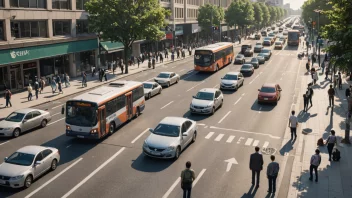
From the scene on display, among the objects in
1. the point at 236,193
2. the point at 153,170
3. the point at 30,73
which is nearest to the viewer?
the point at 236,193

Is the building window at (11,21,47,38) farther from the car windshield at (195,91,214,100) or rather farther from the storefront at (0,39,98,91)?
Result: the car windshield at (195,91,214,100)

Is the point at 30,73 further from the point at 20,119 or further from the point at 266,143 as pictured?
the point at 266,143

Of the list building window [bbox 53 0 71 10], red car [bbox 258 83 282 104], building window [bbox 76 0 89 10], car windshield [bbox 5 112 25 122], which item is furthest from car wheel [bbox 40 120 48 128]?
building window [bbox 76 0 89 10]

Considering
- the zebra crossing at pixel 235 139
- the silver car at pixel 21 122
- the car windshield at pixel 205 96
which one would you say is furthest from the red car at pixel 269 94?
the silver car at pixel 21 122

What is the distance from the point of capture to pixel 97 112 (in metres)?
23.3

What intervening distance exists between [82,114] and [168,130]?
5.50 m

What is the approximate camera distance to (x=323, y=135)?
25.4 m

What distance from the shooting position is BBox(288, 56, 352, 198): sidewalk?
671 inches

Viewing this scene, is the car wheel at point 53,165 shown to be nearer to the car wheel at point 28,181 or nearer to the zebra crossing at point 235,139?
the car wheel at point 28,181

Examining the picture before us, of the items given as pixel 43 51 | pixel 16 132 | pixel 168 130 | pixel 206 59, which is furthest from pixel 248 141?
pixel 43 51

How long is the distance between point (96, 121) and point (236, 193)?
33.4 feet

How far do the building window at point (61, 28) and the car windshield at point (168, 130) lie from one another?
1200 inches

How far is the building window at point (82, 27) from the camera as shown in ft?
172

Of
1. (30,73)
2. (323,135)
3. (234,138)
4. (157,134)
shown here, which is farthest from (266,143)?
(30,73)
